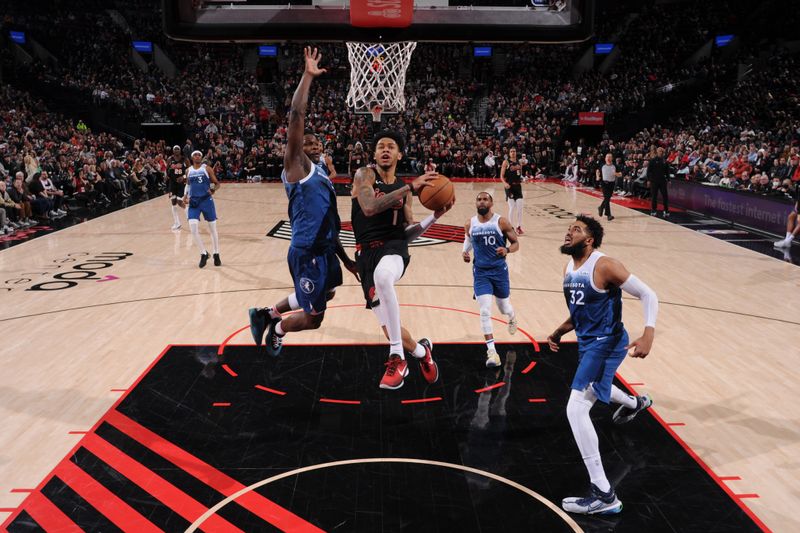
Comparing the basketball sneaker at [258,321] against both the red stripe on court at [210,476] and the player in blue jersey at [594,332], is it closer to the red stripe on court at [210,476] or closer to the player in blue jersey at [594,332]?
the red stripe on court at [210,476]

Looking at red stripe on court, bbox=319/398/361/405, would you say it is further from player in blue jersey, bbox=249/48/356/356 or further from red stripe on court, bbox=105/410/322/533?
red stripe on court, bbox=105/410/322/533

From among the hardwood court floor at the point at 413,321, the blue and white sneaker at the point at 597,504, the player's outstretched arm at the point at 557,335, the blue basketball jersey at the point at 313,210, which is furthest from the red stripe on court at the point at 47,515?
the player's outstretched arm at the point at 557,335

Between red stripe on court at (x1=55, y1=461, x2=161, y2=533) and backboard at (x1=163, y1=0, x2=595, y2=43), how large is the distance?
4.43 m

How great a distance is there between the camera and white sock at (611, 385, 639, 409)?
184 inches

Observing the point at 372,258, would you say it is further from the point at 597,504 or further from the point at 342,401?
the point at 597,504

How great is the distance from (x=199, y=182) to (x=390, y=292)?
6.03 metres

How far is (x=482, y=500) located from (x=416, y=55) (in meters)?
29.8

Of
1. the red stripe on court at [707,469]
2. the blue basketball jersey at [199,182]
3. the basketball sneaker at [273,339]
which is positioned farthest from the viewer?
the blue basketball jersey at [199,182]

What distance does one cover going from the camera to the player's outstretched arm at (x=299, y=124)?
428 centimetres

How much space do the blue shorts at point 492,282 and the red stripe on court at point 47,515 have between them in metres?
3.73

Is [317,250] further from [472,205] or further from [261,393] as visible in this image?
[472,205]

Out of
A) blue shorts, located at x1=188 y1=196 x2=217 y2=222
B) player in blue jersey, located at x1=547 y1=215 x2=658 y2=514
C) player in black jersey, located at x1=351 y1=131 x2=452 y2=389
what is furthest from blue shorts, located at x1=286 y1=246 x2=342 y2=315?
blue shorts, located at x1=188 y1=196 x2=217 y2=222

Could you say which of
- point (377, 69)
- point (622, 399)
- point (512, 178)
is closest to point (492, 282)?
point (622, 399)

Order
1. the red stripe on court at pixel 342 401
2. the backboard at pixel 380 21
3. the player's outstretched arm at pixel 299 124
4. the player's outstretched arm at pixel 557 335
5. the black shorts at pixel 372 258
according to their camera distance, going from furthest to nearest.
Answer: the backboard at pixel 380 21 → the red stripe on court at pixel 342 401 → the black shorts at pixel 372 258 → the player's outstretched arm at pixel 299 124 → the player's outstretched arm at pixel 557 335
